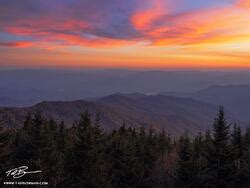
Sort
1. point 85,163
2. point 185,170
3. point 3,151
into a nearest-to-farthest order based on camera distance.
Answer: point 3,151
point 85,163
point 185,170

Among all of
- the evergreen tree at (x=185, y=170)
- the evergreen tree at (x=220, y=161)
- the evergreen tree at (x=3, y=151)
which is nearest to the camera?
the evergreen tree at (x=3, y=151)

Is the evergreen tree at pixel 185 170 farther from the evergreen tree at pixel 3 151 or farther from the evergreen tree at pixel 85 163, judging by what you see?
the evergreen tree at pixel 3 151

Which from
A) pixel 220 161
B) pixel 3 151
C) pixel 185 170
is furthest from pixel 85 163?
pixel 220 161

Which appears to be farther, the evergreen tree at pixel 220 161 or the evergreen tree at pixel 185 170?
the evergreen tree at pixel 185 170

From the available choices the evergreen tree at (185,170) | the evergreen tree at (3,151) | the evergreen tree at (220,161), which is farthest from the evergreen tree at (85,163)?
the evergreen tree at (220,161)

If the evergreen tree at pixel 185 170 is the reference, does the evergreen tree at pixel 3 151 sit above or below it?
above

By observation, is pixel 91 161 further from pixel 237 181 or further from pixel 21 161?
pixel 237 181

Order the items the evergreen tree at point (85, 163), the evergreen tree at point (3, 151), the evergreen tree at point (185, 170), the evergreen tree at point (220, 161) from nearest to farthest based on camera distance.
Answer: the evergreen tree at point (3, 151), the evergreen tree at point (85, 163), the evergreen tree at point (220, 161), the evergreen tree at point (185, 170)

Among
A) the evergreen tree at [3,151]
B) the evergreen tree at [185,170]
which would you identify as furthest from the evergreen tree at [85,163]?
the evergreen tree at [185,170]

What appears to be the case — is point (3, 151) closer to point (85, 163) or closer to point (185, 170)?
point (85, 163)

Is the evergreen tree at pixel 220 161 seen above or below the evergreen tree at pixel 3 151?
below

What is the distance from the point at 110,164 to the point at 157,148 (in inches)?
879

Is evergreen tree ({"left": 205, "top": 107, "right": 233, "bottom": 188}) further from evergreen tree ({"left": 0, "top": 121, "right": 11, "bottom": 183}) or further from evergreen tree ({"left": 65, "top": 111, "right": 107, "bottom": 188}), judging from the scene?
evergreen tree ({"left": 0, "top": 121, "right": 11, "bottom": 183})

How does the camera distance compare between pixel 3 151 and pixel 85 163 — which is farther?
pixel 85 163
